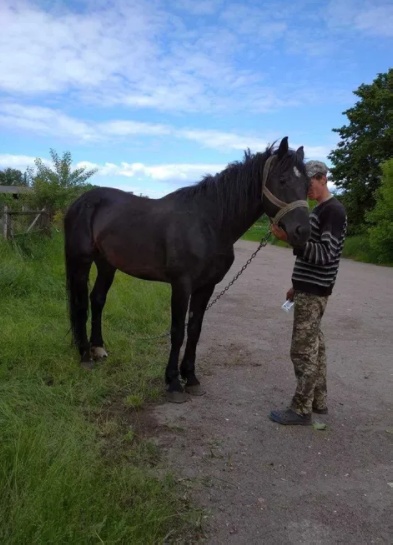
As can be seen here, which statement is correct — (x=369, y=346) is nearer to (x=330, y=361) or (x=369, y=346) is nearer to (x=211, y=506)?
(x=330, y=361)

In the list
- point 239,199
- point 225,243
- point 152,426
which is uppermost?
point 239,199

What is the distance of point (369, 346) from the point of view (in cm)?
610

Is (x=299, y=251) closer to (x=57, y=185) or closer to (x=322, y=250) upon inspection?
(x=322, y=250)

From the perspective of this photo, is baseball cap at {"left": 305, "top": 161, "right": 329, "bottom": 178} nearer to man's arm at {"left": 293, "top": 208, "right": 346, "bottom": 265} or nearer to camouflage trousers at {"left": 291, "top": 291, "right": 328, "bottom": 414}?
man's arm at {"left": 293, "top": 208, "right": 346, "bottom": 265}

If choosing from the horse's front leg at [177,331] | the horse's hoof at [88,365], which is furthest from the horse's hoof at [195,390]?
the horse's hoof at [88,365]

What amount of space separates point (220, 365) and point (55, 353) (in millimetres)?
1788

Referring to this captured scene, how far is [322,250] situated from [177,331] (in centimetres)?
149

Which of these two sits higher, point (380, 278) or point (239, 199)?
point (239, 199)

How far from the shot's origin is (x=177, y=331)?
13.3 ft

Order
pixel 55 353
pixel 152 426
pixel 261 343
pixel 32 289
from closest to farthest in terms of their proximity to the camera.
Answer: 1. pixel 152 426
2. pixel 55 353
3. pixel 261 343
4. pixel 32 289

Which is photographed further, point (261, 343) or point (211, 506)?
point (261, 343)

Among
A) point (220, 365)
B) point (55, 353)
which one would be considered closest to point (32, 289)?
point (55, 353)

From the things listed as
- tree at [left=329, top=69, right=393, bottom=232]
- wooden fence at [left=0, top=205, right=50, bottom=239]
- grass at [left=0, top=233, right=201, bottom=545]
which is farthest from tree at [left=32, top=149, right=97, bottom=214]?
tree at [left=329, top=69, right=393, bottom=232]

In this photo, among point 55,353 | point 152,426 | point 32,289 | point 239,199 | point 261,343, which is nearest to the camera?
point 152,426
